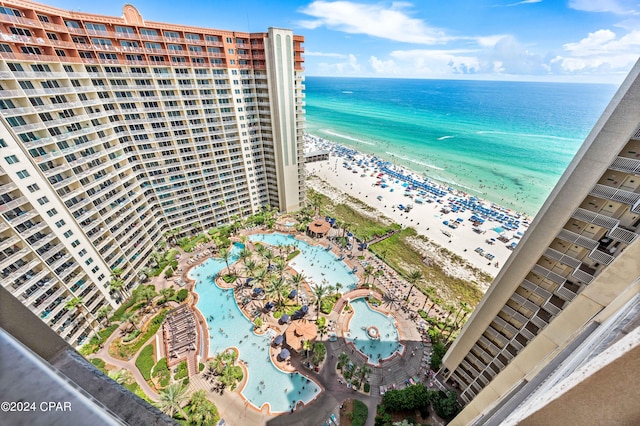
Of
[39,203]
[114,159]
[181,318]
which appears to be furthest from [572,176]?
[114,159]

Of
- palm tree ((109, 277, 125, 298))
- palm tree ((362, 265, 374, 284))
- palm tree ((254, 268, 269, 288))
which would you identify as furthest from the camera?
palm tree ((362, 265, 374, 284))

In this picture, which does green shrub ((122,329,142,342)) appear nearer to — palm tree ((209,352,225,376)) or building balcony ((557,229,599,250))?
palm tree ((209,352,225,376))

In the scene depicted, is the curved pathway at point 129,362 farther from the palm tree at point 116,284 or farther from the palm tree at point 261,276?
the palm tree at point 261,276

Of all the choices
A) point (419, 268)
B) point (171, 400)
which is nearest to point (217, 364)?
point (171, 400)

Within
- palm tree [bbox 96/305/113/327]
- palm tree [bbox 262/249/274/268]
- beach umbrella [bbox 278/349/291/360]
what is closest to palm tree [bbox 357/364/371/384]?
beach umbrella [bbox 278/349/291/360]

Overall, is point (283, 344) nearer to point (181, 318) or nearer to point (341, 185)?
point (181, 318)
